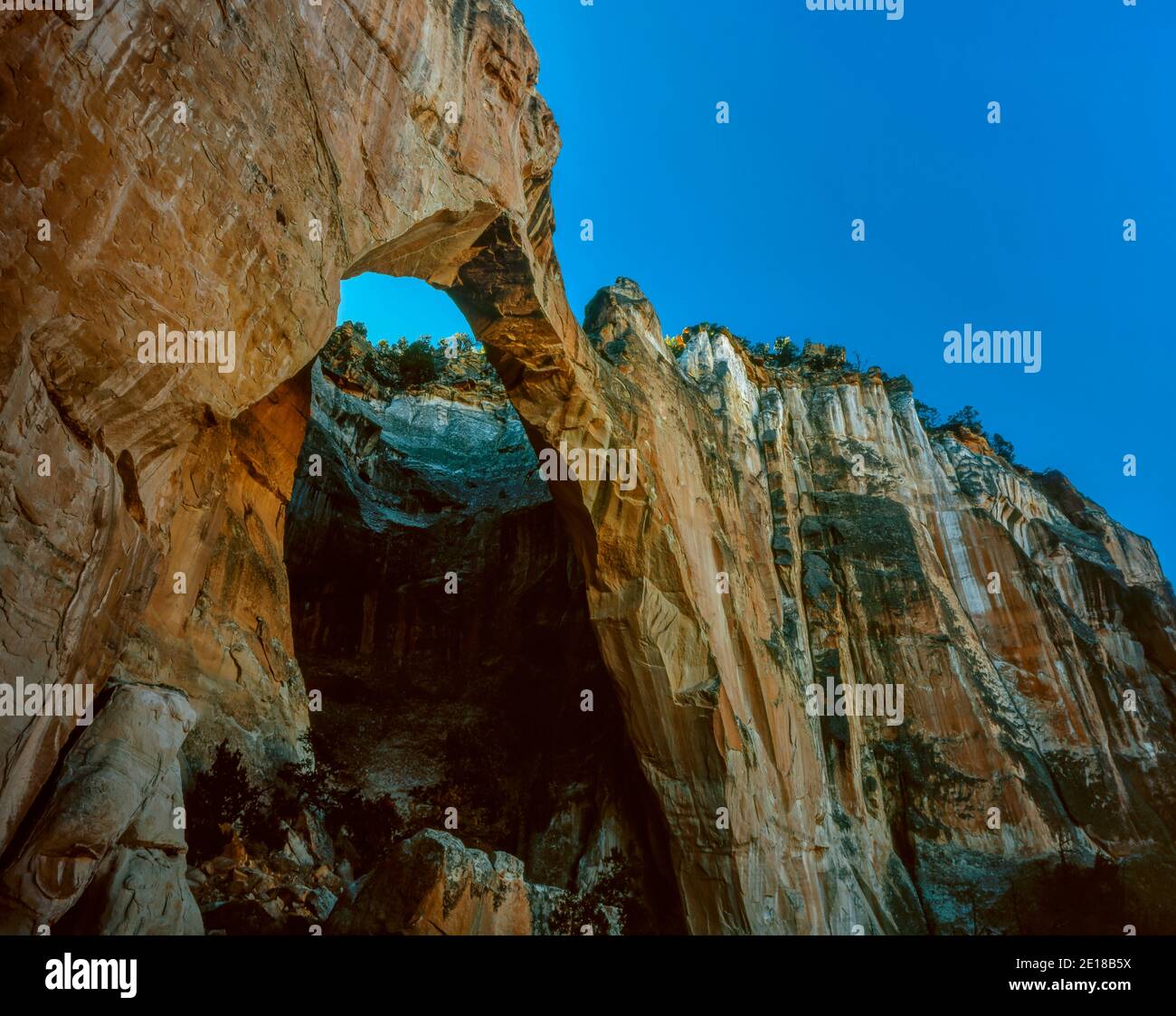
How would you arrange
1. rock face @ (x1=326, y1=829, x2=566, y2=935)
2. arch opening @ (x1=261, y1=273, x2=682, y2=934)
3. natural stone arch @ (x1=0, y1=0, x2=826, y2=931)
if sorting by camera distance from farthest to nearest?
1. arch opening @ (x1=261, y1=273, x2=682, y2=934)
2. rock face @ (x1=326, y1=829, x2=566, y2=935)
3. natural stone arch @ (x1=0, y1=0, x2=826, y2=931)

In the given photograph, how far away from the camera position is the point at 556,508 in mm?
18094

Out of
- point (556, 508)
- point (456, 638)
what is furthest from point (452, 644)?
point (556, 508)

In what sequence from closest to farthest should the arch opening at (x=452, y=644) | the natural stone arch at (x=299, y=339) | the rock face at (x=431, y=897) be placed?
the natural stone arch at (x=299, y=339) → the rock face at (x=431, y=897) → the arch opening at (x=452, y=644)

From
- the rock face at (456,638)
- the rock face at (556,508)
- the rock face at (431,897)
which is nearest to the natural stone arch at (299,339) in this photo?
the rock face at (556,508)

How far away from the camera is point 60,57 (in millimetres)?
6352

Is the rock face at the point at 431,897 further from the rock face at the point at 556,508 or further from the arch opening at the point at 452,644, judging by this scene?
the arch opening at the point at 452,644

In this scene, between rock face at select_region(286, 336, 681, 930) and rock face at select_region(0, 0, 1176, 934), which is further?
rock face at select_region(286, 336, 681, 930)

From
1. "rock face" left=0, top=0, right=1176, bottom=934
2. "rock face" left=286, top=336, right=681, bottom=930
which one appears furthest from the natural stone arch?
"rock face" left=286, top=336, right=681, bottom=930

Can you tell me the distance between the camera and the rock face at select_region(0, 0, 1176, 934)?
21.5 feet

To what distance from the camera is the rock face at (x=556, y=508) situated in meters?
6.55

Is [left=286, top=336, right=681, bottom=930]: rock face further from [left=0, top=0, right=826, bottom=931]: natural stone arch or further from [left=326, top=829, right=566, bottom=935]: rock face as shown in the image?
[left=326, top=829, right=566, bottom=935]: rock face

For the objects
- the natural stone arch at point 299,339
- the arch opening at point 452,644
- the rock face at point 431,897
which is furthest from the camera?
the arch opening at point 452,644

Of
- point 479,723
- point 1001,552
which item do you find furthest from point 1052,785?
point 479,723
